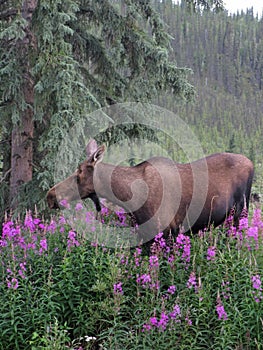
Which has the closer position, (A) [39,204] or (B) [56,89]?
(B) [56,89]

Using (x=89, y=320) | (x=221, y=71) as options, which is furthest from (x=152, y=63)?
(x=221, y=71)

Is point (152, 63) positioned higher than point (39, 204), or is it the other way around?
point (152, 63)

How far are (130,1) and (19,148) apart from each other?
4202 millimetres

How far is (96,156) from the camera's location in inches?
251

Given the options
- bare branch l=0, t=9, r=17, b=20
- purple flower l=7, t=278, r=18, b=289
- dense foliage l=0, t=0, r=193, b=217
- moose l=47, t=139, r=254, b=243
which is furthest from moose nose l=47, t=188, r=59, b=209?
bare branch l=0, t=9, r=17, b=20

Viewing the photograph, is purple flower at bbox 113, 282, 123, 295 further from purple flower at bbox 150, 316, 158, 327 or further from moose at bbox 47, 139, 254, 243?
moose at bbox 47, 139, 254, 243

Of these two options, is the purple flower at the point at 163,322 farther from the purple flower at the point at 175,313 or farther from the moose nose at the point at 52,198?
the moose nose at the point at 52,198

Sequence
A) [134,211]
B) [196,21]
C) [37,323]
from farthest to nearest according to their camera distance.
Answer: [196,21], [134,211], [37,323]

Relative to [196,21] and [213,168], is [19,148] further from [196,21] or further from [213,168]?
[196,21]

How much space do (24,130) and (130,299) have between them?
18.0 ft

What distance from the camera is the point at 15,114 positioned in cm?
910

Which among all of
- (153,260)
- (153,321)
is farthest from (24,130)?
A: (153,321)

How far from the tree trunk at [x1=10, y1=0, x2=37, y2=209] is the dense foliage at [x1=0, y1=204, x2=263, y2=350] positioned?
3.95 m

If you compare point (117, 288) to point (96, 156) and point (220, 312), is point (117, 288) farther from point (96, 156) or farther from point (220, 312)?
point (96, 156)
